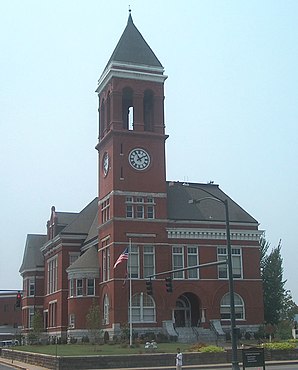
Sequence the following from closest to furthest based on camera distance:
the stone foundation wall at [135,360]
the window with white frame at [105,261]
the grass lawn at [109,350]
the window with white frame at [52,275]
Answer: the stone foundation wall at [135,360]
the grass lawn at [109,350]
the window with white frame at [105,261]
the window with white frame at [52,275]

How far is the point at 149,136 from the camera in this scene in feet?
222

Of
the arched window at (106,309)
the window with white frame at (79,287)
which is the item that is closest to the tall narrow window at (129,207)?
the arched window at (106,309)

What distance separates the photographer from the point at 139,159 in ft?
220

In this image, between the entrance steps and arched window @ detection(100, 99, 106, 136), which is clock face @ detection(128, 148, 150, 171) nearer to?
arched window @ detection(100, 99, 106, 136)

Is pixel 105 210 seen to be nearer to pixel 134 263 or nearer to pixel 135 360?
pixel 134 263

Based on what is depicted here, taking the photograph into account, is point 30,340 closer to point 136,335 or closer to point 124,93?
point 136,335

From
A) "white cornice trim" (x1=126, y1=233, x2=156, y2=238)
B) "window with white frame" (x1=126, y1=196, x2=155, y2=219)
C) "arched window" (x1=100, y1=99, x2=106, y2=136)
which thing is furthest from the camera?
"arched window" (x1=100, y1=99, x2=106, y2=136)

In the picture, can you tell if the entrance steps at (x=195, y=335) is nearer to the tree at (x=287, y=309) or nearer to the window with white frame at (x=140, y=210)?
the window with white frame at (x=140, y=210)

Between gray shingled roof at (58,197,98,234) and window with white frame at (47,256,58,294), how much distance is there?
4733 mm

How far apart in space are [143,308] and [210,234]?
10915mm

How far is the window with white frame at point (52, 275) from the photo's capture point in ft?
265

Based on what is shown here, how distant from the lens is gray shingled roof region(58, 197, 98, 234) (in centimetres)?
7881

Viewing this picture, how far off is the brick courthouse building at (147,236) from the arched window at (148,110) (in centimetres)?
11

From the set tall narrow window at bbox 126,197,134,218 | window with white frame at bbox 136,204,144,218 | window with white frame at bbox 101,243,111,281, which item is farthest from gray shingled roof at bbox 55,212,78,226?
window with white frame at bbox 136,204,144,218
